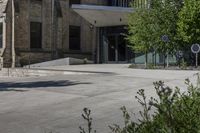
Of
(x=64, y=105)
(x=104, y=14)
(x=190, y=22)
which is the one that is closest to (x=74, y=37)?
(x=104, y=14)

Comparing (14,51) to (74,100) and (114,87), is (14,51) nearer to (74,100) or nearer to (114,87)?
(114,87)

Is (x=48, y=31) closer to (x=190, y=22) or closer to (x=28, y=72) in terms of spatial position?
(x=28, y=72)

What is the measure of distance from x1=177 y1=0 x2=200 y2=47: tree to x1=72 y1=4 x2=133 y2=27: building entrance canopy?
17.4 feet

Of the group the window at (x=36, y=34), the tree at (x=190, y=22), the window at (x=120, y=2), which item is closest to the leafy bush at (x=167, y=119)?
the tree at (x=190, y=22)

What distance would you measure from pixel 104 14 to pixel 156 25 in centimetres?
650

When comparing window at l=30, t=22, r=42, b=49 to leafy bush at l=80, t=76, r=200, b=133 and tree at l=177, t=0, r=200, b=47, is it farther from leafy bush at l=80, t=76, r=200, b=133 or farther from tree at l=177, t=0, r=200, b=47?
leafy bush at l=80, t=76, r=200, b=133

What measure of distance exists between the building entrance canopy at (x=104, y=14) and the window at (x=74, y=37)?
3258 millimetres

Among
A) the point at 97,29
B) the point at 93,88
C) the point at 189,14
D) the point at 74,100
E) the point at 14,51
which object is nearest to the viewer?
the point at 74,100

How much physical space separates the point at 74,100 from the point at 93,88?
2.93 m

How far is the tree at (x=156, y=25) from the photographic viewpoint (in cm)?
2847

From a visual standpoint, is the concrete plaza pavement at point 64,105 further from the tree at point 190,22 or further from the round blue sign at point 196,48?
the tree at point 190,22

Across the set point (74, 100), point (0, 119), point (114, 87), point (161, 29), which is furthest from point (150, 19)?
point (0, 119)

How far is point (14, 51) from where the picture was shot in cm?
3556

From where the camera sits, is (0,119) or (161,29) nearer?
(0,119)
